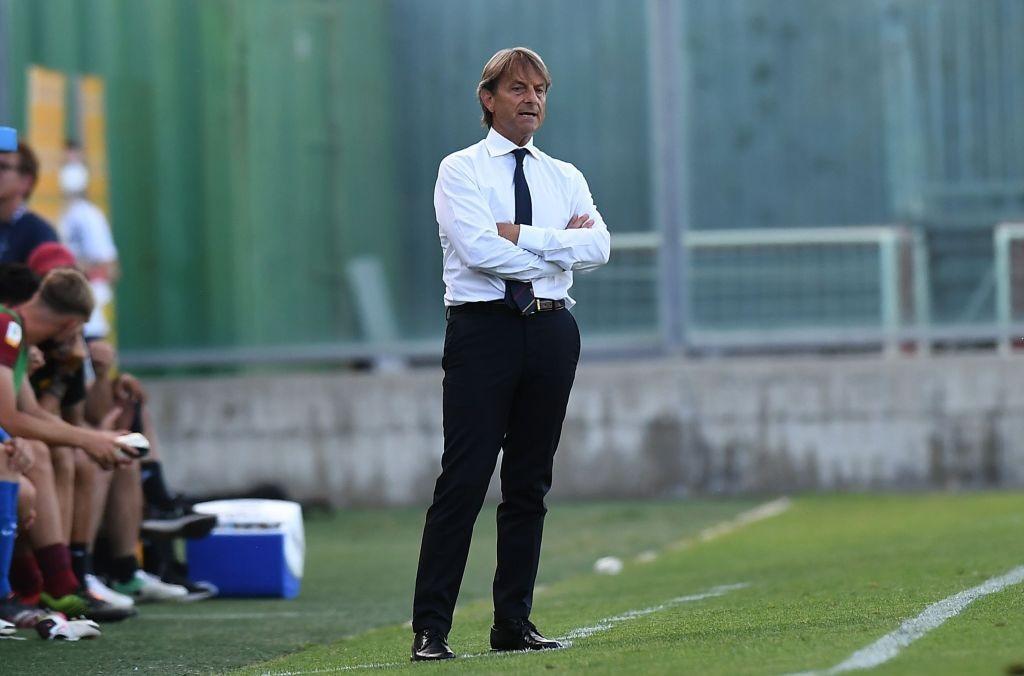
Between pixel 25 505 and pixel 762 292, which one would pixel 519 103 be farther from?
pixel 762 292

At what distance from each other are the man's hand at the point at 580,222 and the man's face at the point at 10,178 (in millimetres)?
3826

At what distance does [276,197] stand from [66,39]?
2.00 meters

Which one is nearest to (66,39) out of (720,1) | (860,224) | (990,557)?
(720,1)

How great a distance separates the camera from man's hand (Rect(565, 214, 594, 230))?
623 centimetres

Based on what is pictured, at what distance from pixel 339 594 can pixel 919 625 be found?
162 inches

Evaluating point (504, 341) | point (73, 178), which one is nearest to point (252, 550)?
point (504, 341)

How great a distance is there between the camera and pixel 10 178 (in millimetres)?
9250

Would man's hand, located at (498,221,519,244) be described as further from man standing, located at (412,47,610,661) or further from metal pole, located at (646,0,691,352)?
metal pole, located at (646,0,691,352)

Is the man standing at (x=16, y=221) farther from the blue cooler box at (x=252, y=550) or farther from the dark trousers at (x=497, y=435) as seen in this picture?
the dark trousers at (x=497, y=435)

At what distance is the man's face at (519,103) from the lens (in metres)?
6.08

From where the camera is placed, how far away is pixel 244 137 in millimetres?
15094

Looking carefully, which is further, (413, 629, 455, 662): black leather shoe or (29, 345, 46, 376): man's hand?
(29, 345, 46, 376): man's hand

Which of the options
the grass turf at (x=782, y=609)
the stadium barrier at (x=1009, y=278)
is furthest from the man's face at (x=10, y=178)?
the stadium barrier at (x=1009, y=278)

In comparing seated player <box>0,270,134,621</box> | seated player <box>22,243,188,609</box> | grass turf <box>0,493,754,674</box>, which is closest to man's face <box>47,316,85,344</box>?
seated player <box>0,270,134,621</box>
